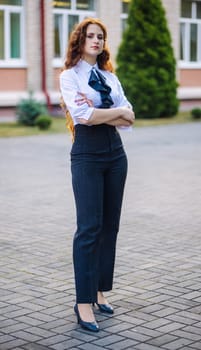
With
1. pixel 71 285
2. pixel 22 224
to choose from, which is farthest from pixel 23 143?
pixel 71 285

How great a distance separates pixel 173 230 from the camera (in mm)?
8117

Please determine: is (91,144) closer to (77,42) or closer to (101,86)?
(101,86)

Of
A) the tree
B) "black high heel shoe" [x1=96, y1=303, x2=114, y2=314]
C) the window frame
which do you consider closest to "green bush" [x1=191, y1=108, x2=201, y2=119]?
the tree

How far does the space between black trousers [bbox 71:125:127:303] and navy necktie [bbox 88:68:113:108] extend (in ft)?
0.49

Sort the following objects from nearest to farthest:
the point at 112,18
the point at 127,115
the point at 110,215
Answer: the point at 127,115 → the point at 110,215 → the point at 112,18

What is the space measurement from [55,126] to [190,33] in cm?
1149

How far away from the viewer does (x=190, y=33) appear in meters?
30.0

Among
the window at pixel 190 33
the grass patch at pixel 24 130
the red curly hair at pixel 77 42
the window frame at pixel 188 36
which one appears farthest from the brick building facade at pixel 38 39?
the red curly hair at pixel 77 42

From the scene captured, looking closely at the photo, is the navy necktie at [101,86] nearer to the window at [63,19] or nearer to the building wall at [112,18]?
the window at [63,19]

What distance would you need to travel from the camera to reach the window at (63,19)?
24516mm

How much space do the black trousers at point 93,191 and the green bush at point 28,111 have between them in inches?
605

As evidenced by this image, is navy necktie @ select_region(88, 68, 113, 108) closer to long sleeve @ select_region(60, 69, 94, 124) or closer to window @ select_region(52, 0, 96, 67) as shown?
long sleeve @ select_region(60, 69, 94, 124)

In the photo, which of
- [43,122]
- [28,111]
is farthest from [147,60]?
[43,122]

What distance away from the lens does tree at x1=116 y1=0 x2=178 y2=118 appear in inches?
904
